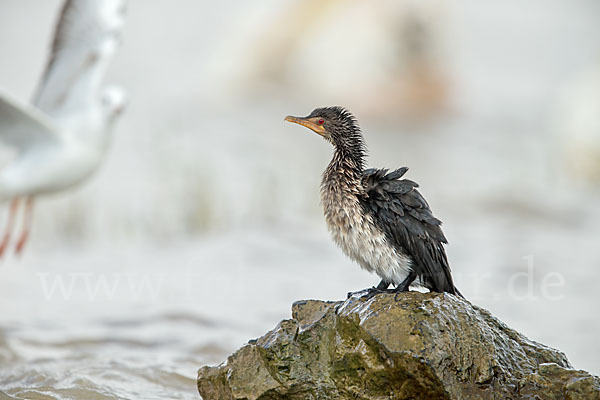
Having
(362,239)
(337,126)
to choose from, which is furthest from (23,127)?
(362,239)

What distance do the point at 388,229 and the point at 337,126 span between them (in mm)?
712

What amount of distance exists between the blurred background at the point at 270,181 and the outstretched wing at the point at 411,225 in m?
2.06

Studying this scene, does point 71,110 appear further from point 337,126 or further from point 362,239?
point 362,239

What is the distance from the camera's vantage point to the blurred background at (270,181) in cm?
786

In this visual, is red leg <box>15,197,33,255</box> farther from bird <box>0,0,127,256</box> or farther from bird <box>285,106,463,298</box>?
bird <box>285,106,463,298</box>

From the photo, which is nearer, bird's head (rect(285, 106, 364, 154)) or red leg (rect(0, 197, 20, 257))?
bird's head (rect(285, 106, 364, 154))

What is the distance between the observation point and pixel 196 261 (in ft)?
33.7

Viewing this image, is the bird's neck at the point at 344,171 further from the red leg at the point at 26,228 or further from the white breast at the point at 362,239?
the red leg at the point at 26,228

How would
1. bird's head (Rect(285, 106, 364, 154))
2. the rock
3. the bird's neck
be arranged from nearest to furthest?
the rock → the bird's neck → bird's head (Rect(285, 106, 364, 154))

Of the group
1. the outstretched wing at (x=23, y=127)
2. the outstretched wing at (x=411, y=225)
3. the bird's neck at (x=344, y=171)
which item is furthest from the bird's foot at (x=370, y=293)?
the outstretched wing at (x=23, y=127)

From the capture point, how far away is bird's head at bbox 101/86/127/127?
920 centimetres

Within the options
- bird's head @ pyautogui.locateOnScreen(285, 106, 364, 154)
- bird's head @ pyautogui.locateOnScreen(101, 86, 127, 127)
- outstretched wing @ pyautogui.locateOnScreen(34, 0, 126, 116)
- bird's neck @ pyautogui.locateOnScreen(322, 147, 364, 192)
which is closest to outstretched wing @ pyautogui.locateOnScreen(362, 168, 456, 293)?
bird's neck @ pyautogui.locateOnScreen(322, 147, 364, 192)

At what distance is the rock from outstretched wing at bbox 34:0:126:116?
576 cm

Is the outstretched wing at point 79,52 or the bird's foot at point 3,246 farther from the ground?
the outstretched wing at point 79,52
